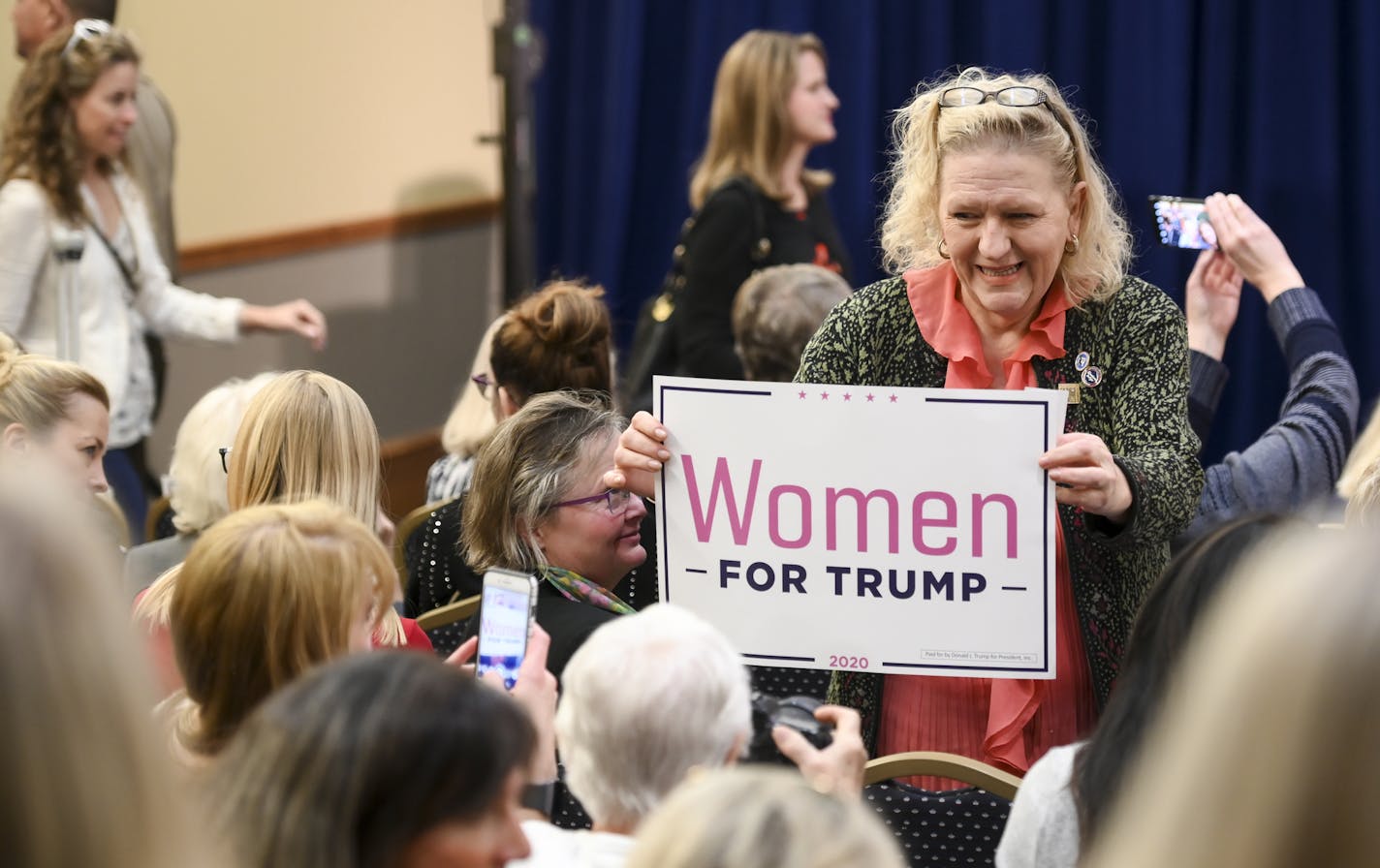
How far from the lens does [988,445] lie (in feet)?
7.99

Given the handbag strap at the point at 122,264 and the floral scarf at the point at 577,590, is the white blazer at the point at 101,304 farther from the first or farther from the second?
the floral scarf at the point at 577,590

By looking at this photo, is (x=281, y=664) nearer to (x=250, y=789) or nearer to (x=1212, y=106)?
(x=250, y=789)

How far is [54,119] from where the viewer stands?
4676 mm

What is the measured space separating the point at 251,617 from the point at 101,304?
3.03 meters

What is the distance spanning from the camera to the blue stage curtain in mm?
6113

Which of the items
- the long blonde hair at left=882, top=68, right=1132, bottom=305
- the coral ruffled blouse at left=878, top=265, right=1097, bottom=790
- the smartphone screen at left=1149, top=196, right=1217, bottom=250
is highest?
the long blonde hair at left=882, top=68, right=1132, bottom=305

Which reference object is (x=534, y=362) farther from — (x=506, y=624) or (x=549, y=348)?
(x=506, y=624)

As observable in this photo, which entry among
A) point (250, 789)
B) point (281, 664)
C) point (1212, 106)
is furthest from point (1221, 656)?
point (1212, 106)

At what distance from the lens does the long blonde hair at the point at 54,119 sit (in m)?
4.63

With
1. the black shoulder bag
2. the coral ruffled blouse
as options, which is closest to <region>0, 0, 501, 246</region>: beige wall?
the black shoulder bag

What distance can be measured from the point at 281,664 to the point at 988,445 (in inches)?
40.3

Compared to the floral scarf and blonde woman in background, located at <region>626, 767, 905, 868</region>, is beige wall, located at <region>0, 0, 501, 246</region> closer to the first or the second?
the floral scarf

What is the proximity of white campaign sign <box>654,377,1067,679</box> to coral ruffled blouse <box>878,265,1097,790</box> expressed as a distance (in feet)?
0.16

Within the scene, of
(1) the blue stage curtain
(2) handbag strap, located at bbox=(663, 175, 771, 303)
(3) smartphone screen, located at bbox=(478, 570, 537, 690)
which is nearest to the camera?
(3) smartphone screen, located at bbox=(478, 570, 537, 690)
